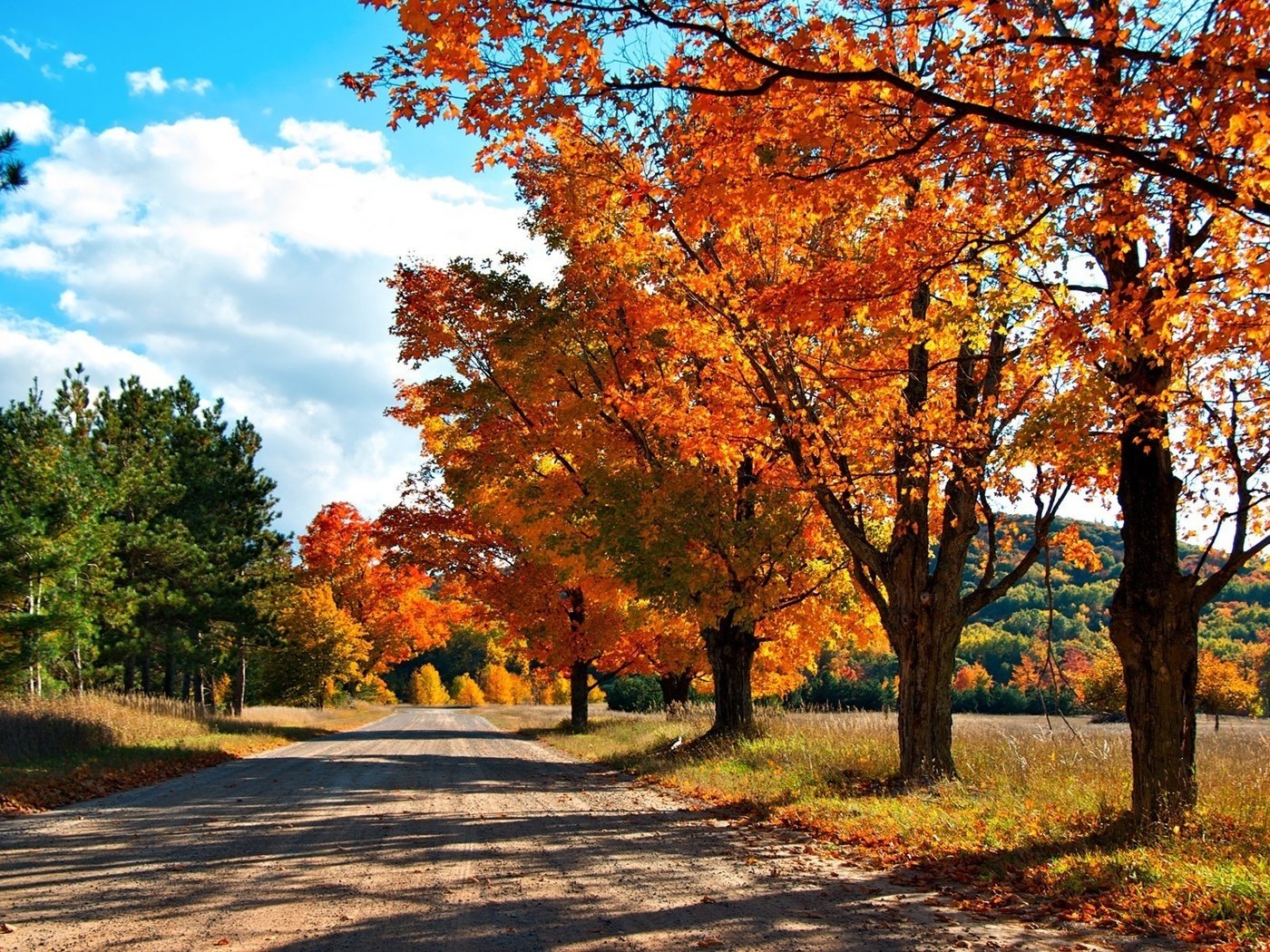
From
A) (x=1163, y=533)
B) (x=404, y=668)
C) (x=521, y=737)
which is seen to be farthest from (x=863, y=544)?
(x=404, y=668)

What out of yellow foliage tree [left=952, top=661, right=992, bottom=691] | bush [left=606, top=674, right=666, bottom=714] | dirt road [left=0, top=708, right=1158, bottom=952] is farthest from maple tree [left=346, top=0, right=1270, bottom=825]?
yellow foliage tree [left=952, top=661, right=992, bottom=691]

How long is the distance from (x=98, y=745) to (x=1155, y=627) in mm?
18942

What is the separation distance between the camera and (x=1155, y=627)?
854 centimetres

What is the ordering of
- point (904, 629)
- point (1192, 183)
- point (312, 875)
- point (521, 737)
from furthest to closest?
1. point (521, 737)
2. point (904, 629)
3. point (312, 875)
4. point (1192, 183)

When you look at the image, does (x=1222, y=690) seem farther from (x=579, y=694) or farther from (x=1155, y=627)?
(x=1155, y=627)

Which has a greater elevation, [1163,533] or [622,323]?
[622,323]

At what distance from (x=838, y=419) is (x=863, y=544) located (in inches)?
69.6

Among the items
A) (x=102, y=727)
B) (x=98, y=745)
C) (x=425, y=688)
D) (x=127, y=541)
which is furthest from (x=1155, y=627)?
(x=425, y=688)

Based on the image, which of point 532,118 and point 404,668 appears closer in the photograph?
point 532,118

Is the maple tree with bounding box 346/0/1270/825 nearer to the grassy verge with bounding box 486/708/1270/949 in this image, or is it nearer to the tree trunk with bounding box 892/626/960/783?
the grassy verge with bounding box 486/708/1270/949

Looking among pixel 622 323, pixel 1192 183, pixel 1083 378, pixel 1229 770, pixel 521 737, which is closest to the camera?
pixel 1192 183

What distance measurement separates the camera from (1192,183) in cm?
514

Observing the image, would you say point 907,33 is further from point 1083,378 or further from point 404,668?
point 404,668

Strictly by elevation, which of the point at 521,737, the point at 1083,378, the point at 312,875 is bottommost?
the point at 521,737
